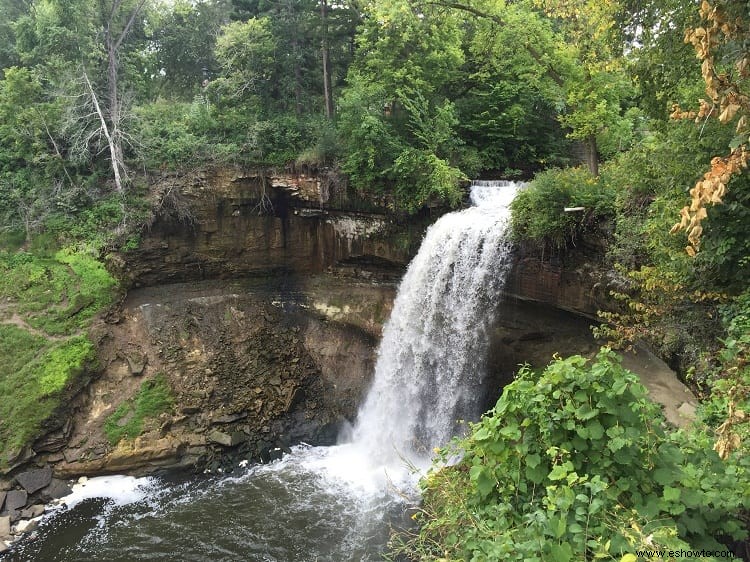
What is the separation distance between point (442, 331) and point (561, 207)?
431cm

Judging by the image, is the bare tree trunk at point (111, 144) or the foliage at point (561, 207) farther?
the bare tree trunk at point (111, 144)

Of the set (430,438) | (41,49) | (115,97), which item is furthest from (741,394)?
(41,49)

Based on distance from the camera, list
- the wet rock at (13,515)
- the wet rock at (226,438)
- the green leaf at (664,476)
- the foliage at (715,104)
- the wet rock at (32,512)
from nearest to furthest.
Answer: the green leaf at (664,476)
the foliage at (715,104)
the wet rock at (13,515)
the wet rock at (32,512)
the wet rock at (226,438)

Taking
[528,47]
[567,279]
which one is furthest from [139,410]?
[528,47]

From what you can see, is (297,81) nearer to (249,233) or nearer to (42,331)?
(249,233)

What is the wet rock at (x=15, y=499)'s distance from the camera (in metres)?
10.7

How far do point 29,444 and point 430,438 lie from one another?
414 inches

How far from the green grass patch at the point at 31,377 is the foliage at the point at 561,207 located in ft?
42.3

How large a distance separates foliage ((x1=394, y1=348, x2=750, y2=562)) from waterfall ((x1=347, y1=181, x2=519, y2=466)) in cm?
758

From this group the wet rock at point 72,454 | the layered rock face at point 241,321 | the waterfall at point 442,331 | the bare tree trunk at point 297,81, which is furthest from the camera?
the bare tree trunk at point 297,81

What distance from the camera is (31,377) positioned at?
492 inches

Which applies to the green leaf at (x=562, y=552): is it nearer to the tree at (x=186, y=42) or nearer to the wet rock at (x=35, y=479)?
the wet rock at (x=35, y=479)

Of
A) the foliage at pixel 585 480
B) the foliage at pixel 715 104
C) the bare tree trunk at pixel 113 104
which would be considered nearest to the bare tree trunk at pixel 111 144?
the bare tree trunk at pixel 113 104

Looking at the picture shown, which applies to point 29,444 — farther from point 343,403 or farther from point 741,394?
point 741,394
